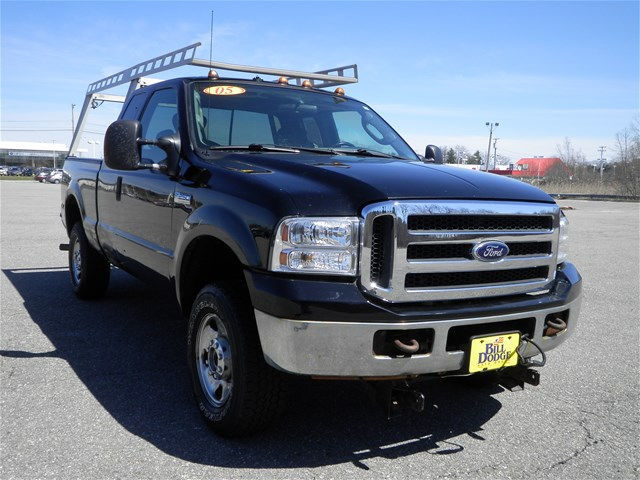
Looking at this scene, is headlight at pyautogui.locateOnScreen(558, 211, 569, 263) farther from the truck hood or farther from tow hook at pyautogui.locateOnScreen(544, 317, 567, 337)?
tow hook at pyautogui.locateOnScreen(544, 317, 567, 337)

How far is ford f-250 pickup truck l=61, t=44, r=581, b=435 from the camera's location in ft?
8.90

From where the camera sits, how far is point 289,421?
3.48 meters

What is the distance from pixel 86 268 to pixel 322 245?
4.04m

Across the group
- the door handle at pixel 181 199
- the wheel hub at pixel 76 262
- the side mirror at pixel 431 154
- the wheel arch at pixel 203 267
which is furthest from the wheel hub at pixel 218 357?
the wheel hub at pixel 76 262

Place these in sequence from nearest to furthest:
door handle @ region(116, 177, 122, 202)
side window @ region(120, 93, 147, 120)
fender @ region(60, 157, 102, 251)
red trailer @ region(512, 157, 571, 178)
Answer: door handle @ region(116, 177, 122, 202), side window @ region(120, 93, 147, 120), fender @ region(60, 157, 102, 251), red trailer @ region(512, 157, 571, 178)

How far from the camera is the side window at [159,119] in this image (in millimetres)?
4219

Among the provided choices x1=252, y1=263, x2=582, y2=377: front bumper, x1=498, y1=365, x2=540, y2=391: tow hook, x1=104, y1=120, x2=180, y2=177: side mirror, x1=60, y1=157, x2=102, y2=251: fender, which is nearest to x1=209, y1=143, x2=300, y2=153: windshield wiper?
x1=104, y1=120, x2=180, y2=177: side mirror

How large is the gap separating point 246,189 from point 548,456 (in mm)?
2080

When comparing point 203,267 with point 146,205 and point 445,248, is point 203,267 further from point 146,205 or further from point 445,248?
point 445,248

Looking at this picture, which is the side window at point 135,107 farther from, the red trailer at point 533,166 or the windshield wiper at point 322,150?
the red trailer at point 533,166

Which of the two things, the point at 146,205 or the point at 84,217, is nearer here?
the point at 146,205

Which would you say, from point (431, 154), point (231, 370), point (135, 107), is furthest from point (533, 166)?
point (231, 370)

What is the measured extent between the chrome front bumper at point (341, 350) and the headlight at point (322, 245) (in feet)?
0.82

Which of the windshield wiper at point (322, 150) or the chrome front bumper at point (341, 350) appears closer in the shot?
the chrome front bumper at point (341, 350)
